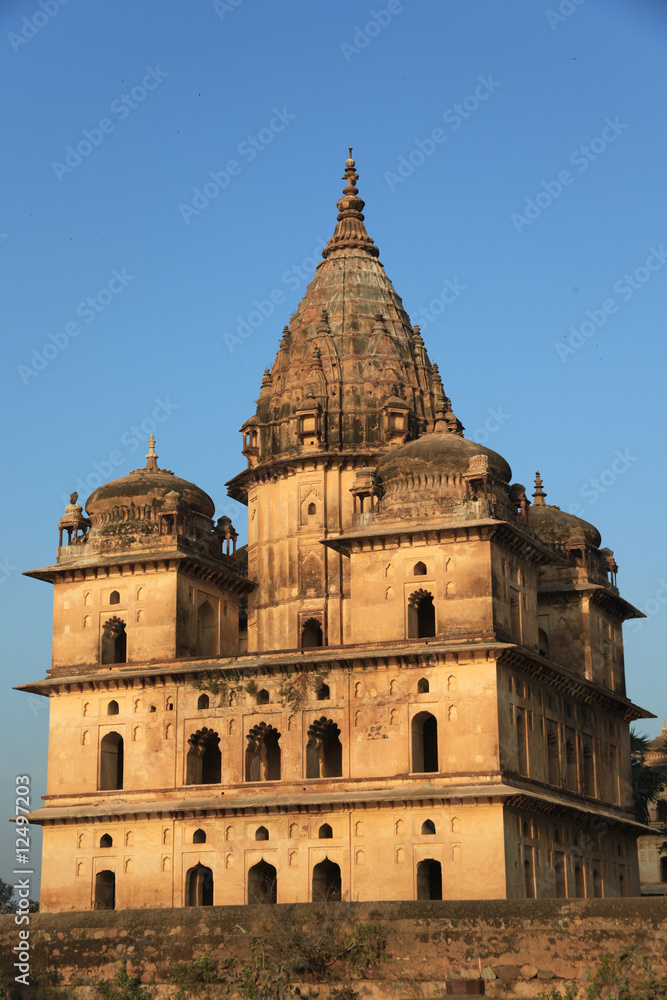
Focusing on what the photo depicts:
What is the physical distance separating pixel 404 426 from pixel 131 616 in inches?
391

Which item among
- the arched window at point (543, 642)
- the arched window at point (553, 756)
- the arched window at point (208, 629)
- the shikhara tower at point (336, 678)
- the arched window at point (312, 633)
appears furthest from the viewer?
the arched window at point (543, 642)

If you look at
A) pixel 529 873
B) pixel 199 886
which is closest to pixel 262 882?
pixel 199 886

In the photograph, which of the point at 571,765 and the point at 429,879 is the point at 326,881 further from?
the point at 571,765

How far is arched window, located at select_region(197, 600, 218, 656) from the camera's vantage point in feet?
152

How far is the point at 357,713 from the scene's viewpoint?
4153 centimetres

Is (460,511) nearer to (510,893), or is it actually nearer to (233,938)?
(510,893)

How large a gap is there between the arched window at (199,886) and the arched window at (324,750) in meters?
3.86

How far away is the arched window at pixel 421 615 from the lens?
138 feet

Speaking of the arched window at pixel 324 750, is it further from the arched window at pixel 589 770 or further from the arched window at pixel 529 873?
the arched window at pixel 589 770

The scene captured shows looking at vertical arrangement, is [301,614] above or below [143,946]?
above

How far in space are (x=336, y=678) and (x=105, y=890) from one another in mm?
8481

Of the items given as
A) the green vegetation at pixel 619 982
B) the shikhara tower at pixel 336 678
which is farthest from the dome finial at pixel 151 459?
the green vegetation at pixel 619 982

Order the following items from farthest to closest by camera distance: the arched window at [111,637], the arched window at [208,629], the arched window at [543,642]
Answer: the arched window at [543,642] → the arched window at [208,629] → the arched window at [111,637]

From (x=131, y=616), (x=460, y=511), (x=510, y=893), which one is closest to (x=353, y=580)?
(x=460, y=511)
